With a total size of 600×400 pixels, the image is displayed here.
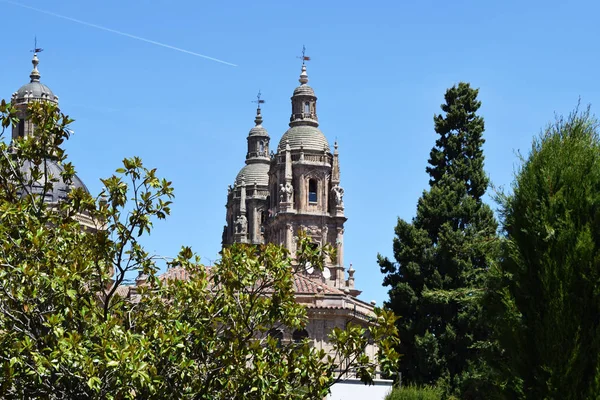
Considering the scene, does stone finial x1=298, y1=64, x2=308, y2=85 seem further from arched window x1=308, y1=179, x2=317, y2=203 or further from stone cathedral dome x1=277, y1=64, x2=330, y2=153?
arched window x1=308, y1=179, x2=317, y2=203

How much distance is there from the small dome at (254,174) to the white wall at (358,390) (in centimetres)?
7869

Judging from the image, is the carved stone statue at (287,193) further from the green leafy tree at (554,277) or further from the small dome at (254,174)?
the green leafy tree at (554,277)

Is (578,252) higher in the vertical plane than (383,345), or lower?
higher

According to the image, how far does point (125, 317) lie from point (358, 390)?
2184 cm

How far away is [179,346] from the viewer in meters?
18.5

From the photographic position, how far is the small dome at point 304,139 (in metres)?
102

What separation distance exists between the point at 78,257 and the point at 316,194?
81.9 meters

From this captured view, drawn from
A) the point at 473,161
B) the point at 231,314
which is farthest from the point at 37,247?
the point at 473,161

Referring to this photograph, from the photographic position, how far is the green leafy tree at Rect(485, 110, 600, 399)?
1769 cm

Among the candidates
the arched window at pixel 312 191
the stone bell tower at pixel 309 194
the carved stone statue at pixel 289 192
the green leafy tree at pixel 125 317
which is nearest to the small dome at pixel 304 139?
the stone bell tower at pixel 309 194

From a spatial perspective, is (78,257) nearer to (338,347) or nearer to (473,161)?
(338,347)

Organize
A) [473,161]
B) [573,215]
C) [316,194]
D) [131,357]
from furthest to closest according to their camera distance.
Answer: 1. [316,194]
2. [473,161]
3. [573,215]
4. [131,357]

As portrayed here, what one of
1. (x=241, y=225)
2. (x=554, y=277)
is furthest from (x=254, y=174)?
(x=554, y=277)

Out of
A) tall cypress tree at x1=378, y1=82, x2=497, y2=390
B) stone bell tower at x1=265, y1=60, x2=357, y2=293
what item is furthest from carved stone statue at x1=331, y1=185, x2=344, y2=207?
tall cypress tree at x1=378, y1=82, x2=497, y2=390
